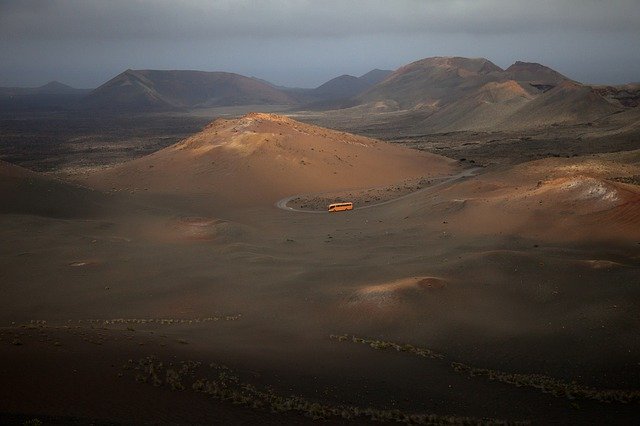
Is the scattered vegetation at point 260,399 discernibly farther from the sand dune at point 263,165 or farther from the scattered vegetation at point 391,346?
the sand dune at point 263,165

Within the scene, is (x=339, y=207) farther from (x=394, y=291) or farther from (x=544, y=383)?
(x=544, y=383)

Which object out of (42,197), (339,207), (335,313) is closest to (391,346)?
(335,313)

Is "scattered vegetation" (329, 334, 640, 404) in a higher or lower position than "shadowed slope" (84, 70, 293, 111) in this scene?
lower

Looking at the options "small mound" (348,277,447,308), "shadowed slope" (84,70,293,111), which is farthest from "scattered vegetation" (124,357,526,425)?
"shadowed slope" (84,70,293,111)

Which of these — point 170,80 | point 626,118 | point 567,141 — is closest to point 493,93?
point 626,118

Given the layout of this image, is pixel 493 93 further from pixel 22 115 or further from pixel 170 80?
pixel 170 80

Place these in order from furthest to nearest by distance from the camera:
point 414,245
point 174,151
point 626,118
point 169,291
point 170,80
→ point 170,80 < point 626,118 < point 174,151 < point 414,245 < point 169,291

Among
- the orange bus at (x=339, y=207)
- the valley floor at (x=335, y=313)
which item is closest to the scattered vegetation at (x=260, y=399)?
the valley floor at (x=335, y=313)

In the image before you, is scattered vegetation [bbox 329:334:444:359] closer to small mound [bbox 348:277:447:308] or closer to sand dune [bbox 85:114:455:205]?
small mound [bbox 348:277:447:308]
